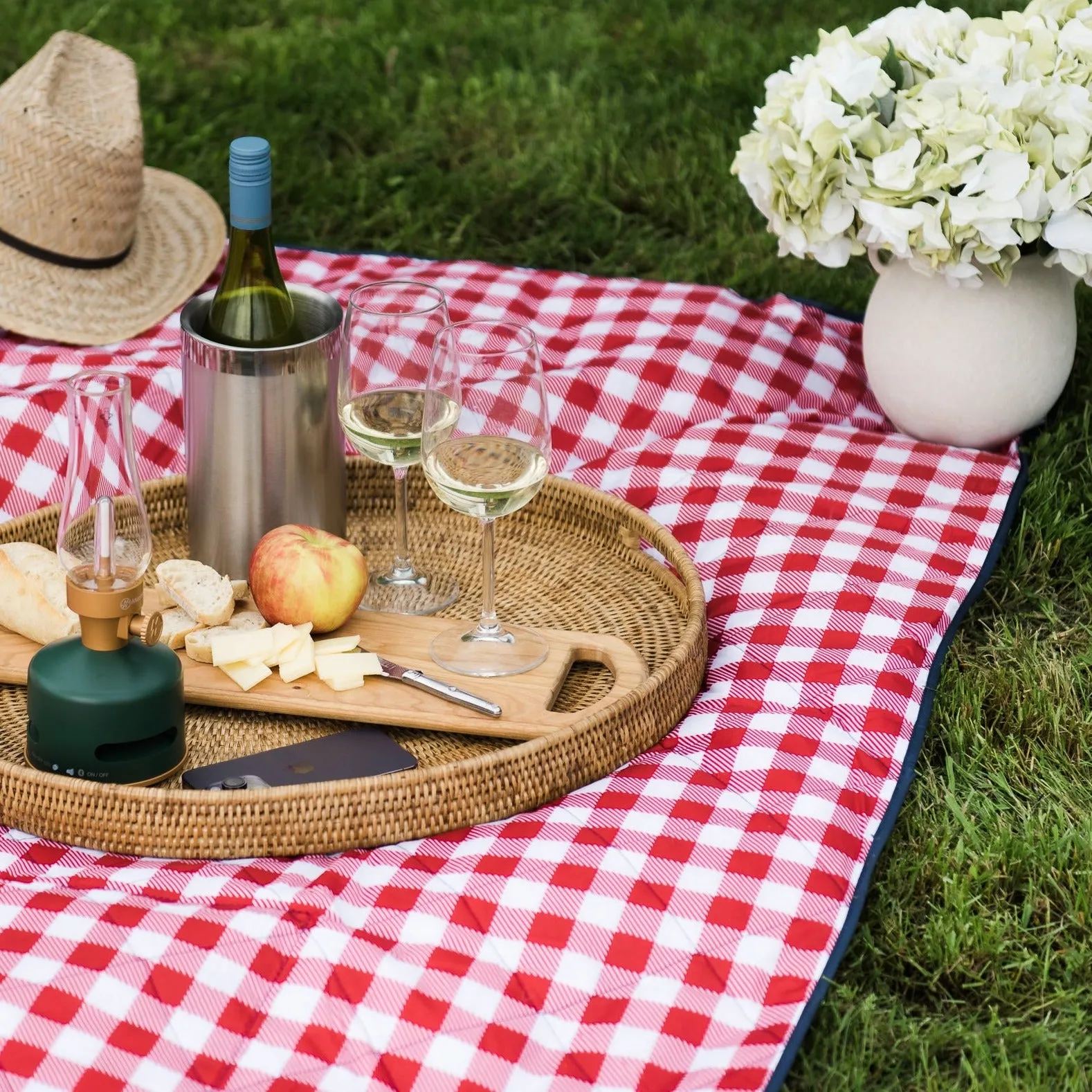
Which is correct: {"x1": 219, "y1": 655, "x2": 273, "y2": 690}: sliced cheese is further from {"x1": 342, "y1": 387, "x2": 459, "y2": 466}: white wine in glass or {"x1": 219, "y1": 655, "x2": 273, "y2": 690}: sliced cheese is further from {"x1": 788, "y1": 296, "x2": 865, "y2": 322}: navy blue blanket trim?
{"x1": 788, "y1": 296, "x2": 865, "y2": 322}: navy blue blanket trim

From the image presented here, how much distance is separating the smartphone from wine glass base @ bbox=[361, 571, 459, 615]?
0.89 ft

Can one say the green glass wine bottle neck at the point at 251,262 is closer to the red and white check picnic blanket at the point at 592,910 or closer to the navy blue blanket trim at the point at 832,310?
the red and white check picnic blanket at the point at 592,910

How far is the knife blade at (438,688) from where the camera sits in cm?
172

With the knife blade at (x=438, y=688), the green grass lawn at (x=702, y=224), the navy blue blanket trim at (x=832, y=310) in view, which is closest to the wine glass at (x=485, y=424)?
the knife blade at (x=438, y=688)

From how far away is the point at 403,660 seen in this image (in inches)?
71.6

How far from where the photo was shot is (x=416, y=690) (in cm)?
176

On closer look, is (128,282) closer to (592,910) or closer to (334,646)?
(334,646)

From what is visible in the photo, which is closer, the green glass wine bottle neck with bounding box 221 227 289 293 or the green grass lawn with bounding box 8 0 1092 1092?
the green grass lawn with bounding box 8 0 1092 1092

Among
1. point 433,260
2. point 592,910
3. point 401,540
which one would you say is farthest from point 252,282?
point 433,260

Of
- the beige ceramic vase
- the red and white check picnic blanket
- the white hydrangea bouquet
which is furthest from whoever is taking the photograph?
the beige ceramic vase

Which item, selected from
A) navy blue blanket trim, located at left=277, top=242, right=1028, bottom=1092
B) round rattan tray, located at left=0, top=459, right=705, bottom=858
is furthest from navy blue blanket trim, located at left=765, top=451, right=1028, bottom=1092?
round rattan tray, located at left=0, top=459, right=705, bottom=858

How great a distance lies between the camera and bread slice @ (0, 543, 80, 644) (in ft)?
5.88

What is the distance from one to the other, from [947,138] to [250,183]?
107 centimetres

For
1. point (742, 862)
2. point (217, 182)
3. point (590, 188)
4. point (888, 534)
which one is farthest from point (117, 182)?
point (742, 862)
